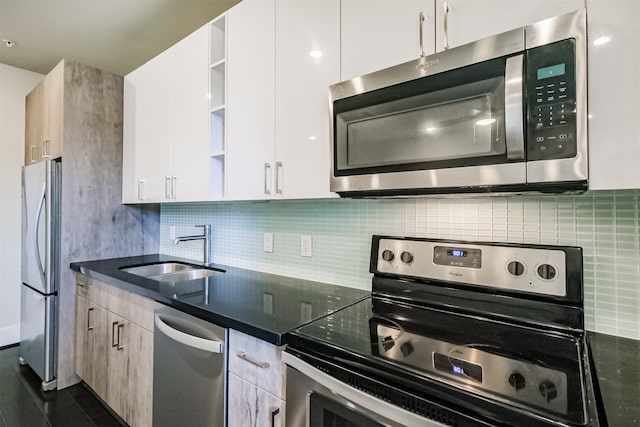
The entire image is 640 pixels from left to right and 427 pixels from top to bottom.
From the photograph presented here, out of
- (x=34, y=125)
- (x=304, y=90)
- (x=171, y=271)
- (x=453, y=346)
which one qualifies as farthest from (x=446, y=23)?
(x=34, y=125)

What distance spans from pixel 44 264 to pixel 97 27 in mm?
1722

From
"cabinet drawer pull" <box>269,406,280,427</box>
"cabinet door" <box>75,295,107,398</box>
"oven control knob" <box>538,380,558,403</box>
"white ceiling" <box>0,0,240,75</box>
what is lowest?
"cabinet door" <box>75,295,107,398</box>

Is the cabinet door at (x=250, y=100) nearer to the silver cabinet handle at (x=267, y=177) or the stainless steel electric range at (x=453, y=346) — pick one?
the silver cabinet handle at (x=267, y=177)

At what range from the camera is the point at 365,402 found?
78cm

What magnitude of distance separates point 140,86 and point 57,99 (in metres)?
0.61

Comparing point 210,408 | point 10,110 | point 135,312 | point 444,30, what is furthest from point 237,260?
point 10,110

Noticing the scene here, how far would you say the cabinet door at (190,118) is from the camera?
1771 millimetres

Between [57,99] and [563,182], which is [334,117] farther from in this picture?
[57,99]

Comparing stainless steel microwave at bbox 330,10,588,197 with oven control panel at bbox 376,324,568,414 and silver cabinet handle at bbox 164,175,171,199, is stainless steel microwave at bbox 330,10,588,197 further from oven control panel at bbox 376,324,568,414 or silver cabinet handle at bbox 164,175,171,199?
silver cabinet handle at bbox 164,175,171,199

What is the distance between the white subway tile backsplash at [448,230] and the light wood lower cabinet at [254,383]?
0.63 m

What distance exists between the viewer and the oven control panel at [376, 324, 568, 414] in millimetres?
650

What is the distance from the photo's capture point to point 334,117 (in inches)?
48.0

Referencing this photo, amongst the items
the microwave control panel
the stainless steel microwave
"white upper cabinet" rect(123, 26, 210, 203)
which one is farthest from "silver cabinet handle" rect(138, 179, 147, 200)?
the microwave control panel

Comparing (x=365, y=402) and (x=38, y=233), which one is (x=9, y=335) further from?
(x=365, y=402)
